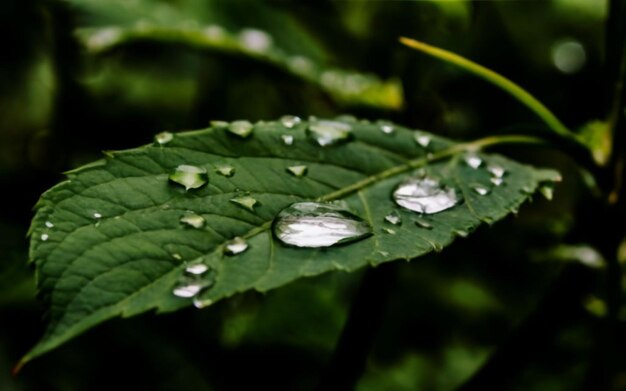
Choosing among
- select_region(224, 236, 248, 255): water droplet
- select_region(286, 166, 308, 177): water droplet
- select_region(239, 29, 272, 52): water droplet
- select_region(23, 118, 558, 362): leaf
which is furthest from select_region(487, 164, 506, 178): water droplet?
select_region(239, 29, 272, 52): water droplet

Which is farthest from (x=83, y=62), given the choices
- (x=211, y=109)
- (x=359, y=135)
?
(x=359, y=135)

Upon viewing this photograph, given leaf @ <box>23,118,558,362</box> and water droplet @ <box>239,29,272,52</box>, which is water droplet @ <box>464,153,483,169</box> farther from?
water droplet @ <box>239,29,272,52</box>

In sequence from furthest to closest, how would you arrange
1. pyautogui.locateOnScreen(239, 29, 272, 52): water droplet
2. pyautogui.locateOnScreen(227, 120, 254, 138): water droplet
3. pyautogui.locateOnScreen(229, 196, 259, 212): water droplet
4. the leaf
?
pyautogui.locateOnScreen(239, 29, 272, 52): water droplet < pyautogui.locateOnScreen(227, 120, 254, 138): water droplet < pyautogui.locateOnScreen(229, 196, 259, 212): water droplet < the leaf

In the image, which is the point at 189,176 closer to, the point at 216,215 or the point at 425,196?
the point at 216,215

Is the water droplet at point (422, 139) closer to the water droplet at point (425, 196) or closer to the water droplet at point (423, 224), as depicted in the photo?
the water droplet at point (425, 196)

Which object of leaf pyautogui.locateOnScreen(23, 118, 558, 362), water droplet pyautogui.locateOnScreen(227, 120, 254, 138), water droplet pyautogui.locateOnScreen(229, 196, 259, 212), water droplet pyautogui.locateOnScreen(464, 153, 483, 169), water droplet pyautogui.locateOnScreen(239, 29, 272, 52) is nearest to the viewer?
leaf pyautogui.locateOnScreen(23, 118, 558, 362)

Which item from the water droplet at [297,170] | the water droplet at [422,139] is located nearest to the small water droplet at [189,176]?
the water droplet at [297,170]
